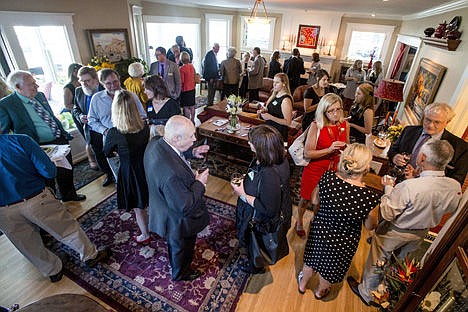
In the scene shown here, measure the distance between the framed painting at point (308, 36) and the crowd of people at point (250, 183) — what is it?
7.14 meters

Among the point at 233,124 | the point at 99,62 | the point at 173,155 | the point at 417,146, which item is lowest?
the point at 233,124

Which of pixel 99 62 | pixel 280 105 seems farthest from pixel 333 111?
pixel 99 62

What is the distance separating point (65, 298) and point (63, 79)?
14.1ft

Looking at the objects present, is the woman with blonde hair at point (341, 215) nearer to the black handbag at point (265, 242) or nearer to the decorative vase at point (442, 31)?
the black handbag at point (265, 242)

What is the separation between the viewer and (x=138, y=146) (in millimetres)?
2158

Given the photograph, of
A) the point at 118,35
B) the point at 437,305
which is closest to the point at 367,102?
the point at 437,305

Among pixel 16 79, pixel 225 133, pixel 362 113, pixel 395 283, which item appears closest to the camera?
pixel 395 283

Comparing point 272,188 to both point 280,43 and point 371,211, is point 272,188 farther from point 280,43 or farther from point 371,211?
point 280,43

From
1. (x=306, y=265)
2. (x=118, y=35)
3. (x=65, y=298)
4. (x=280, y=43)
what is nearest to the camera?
(x=65, y=298)

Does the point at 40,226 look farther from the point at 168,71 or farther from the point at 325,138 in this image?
the point at 168,71

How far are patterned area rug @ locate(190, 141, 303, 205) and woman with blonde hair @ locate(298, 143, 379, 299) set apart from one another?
71.5 inches

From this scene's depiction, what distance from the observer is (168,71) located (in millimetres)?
4426

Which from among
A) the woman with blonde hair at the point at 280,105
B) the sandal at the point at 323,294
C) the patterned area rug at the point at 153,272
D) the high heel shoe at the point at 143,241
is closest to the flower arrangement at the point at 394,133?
the woman with blonde hair at the point at 280,105

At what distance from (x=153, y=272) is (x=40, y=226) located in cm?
105
